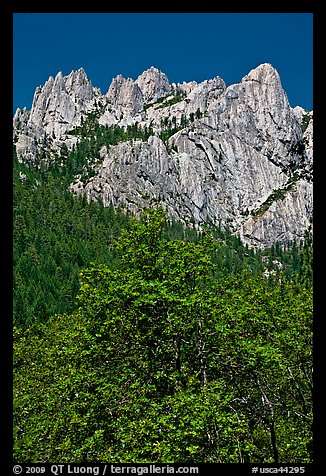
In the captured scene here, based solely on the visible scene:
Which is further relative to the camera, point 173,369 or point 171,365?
point 171,365

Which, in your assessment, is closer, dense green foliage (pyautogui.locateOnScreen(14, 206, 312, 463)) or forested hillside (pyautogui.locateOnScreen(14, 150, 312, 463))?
forested hillside (pyautogui.locateOnScreen(14, 150, 312, 463))

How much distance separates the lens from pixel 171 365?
10.4m

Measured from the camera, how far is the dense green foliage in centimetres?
842

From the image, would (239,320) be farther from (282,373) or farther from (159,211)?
(159,211)

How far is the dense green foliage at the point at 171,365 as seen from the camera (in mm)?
8422

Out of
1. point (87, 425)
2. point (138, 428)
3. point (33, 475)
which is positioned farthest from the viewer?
point (87, 425)

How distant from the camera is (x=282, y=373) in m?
10.2

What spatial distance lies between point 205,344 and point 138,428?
283 centimetres

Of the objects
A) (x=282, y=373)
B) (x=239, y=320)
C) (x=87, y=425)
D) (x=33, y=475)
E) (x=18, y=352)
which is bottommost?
(x=18, y=352)

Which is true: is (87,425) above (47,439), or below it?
above

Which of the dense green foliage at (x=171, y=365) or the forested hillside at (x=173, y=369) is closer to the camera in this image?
the forested hillside at (x=173, y=369)
